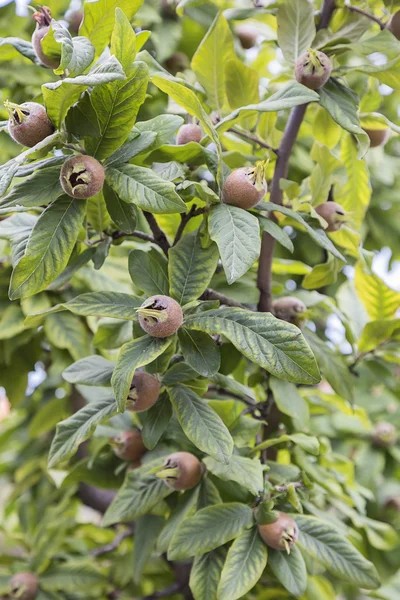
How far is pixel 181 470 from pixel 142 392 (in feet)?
0.40

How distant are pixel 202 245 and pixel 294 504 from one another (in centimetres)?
30

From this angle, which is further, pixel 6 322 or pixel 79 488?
pixel 79 488

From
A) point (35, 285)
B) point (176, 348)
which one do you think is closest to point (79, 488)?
point (176, 348)

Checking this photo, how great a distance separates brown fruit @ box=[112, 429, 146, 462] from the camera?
0.82 metres

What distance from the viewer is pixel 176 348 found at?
70 centimetres

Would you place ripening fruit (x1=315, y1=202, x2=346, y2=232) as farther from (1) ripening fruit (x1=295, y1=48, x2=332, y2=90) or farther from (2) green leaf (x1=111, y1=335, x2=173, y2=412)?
(2) green leaf (x1=111, y1=335, x2=173, y2=412)

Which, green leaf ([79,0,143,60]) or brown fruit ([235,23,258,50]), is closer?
green leaf ([79,0,143,60])

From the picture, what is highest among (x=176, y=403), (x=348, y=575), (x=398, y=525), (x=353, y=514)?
(x=176, y=403)

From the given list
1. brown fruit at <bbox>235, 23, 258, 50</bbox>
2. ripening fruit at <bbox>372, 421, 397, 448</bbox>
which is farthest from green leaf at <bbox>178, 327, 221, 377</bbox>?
brown fruit at <bbox>235, 23, 258, 50</bbox>

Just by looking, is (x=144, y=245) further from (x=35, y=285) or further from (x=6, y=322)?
(x=35, y=285)

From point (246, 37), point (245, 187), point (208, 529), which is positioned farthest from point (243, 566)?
point (246, 37)

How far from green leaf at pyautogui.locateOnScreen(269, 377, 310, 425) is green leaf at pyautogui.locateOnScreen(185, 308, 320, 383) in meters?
0.21

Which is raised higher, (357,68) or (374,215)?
(357,68)

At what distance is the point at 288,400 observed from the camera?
78cm
